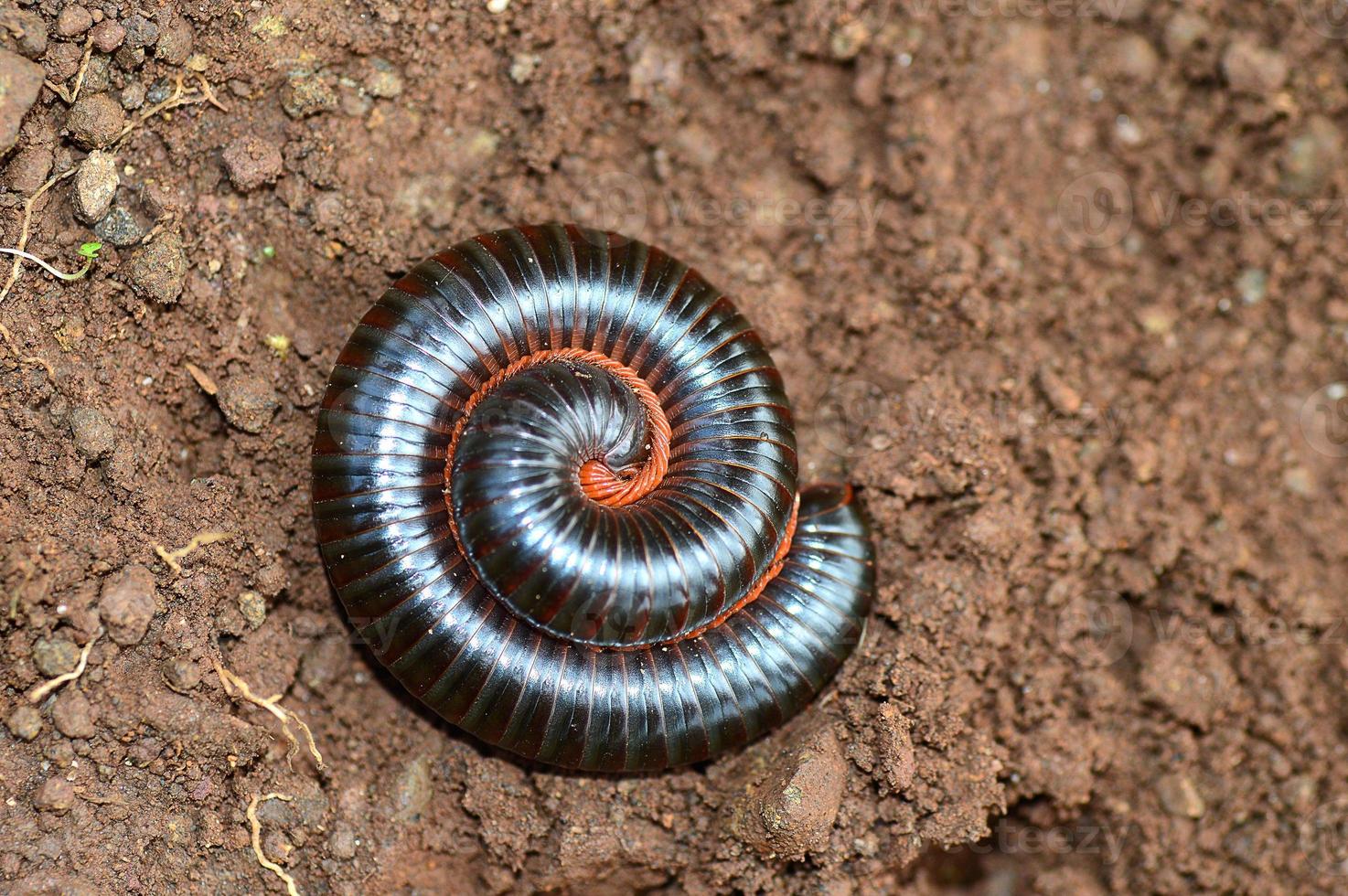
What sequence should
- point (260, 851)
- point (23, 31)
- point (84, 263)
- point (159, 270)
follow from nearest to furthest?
1. point (23, 31)
2. point (260, 851)
3. point (84, 263)
4. point (159, 270)

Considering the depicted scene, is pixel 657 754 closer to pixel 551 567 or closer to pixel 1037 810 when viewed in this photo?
pixel 551 567

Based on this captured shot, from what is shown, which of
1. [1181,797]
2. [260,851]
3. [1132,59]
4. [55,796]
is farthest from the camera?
[1132,59]

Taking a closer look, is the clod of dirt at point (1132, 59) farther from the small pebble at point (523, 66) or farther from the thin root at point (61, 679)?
the thin root at point (61, 679)

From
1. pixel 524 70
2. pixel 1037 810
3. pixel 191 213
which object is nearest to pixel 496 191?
pixel 524 70

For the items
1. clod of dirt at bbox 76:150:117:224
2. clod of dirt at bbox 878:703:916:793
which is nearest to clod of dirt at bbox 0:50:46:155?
clod of dirt at bbox 76:150:117:224

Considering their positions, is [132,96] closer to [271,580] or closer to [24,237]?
[24,237]

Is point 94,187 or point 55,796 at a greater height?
point 94,187

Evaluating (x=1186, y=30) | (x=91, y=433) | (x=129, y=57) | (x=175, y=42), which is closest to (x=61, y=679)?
(x=91, y=433)
